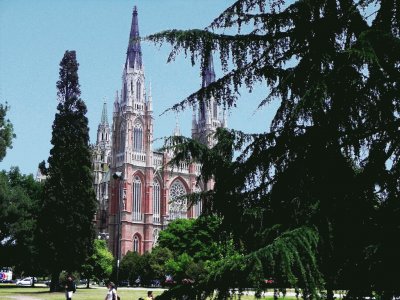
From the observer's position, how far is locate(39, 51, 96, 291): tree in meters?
35.4

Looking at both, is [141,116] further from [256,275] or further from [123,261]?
[256,275]

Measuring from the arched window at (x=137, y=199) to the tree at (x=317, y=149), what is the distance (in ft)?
230

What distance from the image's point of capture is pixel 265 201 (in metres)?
5.81

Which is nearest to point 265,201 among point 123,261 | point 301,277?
point 301,277

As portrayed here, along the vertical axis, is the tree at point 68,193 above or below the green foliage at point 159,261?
above

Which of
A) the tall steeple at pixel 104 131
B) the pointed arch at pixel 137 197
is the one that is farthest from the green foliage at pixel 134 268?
the tall steeple at pixel 104 131

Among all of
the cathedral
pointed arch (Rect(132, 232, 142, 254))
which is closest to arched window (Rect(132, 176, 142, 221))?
the cathedral

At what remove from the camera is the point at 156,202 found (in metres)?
78.9

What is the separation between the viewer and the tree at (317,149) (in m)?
4.28

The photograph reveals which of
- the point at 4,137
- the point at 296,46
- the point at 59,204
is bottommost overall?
the point at 296,46

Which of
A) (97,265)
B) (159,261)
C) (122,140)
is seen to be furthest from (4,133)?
(122,140)

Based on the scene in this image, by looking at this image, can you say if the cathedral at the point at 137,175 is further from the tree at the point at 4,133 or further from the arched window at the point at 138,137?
the tree at the point at 4,133

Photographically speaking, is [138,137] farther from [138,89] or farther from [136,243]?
[136,243]

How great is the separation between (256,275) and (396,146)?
6.99 ft
